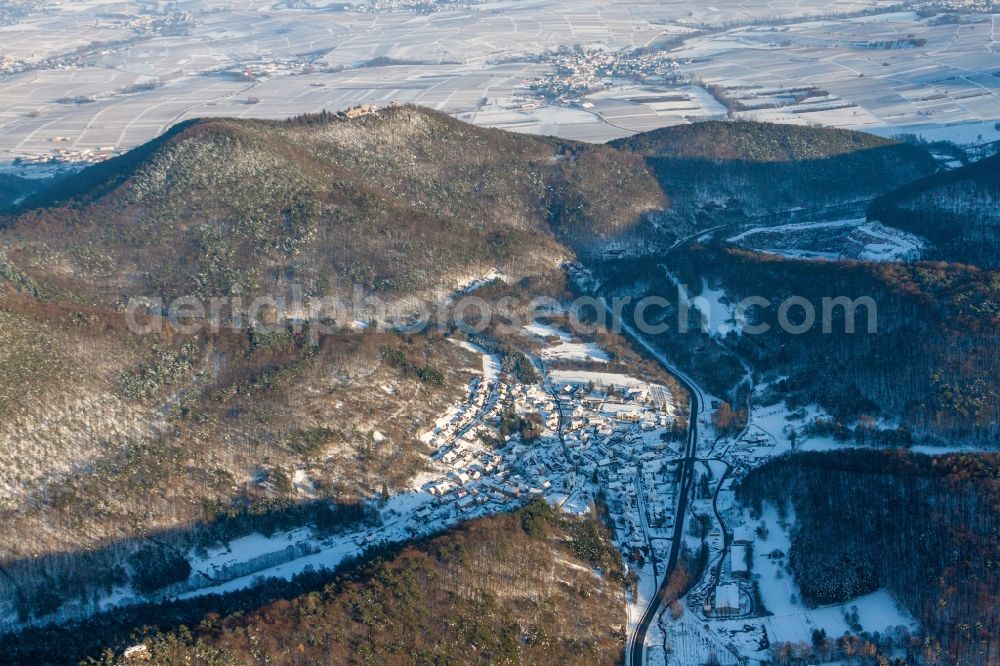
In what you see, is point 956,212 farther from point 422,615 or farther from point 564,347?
point 422,615

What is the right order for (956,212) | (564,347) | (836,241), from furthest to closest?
(836,241)
(956,212)
(564,347)

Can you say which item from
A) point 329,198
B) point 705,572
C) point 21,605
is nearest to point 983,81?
point 329,198

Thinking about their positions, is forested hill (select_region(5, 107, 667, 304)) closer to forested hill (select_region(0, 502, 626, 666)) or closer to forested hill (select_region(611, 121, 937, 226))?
forested hill (select_region(611, 121, 937, 226))

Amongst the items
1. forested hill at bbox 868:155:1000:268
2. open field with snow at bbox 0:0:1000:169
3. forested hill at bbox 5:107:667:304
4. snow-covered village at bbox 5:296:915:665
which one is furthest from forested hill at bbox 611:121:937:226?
snow-covered village at bbox 5:296:915:665

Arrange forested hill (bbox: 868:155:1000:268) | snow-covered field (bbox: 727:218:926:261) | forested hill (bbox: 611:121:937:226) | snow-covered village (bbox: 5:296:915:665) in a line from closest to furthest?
snow-covered village (bbox: 5:296:915:665) < forested hill (bbox: 868:155:1000:268) < snow-covered field (bbox: 727:218:926:261) < forested hill (bbox: 611:121:937:226)

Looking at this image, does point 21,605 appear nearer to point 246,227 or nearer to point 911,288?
point 246,227

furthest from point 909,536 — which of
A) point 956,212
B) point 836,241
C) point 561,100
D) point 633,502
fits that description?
point 561,100

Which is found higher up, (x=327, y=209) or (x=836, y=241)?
(x=327, y=209)
